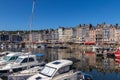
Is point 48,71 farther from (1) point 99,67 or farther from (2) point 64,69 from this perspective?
(1) point 99,67

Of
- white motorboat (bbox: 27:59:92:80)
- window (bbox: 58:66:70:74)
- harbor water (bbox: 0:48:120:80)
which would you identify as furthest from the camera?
harbor water (bbox: 0:48:120:80)

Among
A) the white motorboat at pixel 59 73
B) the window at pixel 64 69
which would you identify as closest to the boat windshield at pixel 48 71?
the white motorboat at pixel 59 73

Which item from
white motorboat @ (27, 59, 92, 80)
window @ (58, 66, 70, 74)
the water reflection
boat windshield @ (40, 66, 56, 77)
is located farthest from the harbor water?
boat windshield @ (40, 66, 56, 77)

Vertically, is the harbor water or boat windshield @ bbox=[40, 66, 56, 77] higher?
boat windshield @ bbox=[40, 66, 56, 77]

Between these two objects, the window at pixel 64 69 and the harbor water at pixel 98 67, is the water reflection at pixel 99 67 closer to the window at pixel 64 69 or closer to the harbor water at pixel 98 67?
the harbor water at pixel 98 67

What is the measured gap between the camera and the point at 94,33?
172125mm

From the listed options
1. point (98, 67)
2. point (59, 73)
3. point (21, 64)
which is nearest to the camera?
point (59, 73)

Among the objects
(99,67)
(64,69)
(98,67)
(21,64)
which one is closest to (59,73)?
(64,69)

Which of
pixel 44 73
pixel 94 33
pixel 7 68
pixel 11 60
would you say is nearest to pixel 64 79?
pixel 44 73

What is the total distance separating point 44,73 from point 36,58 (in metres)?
10.4

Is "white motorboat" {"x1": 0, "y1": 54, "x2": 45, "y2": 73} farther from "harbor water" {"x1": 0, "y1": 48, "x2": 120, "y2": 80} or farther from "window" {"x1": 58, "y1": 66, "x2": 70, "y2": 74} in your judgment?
"window" {"x1": 58, "y1": 66, "x2": 70, "y2": 74}

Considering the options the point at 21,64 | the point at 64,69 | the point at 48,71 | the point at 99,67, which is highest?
the point at 64,69

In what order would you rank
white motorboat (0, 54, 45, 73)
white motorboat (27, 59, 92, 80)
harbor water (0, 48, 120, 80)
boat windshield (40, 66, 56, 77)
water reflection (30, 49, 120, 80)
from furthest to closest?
harbor water (0, 48, 120, 80)
water reflection (30, 49, 120, 80)
white motorboat (0, 54, 45, 73)
boat windshield (40, 66, 56, 77)
white motorboat (27, 59, 92, 80)

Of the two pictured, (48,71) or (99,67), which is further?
(99,67)
